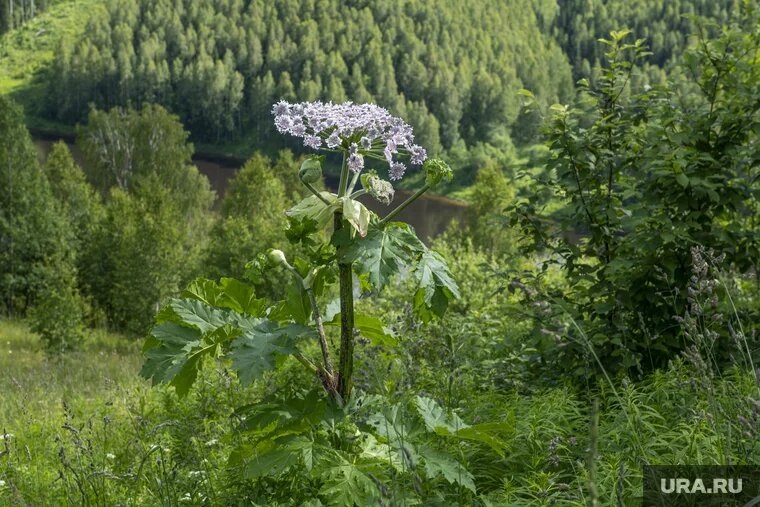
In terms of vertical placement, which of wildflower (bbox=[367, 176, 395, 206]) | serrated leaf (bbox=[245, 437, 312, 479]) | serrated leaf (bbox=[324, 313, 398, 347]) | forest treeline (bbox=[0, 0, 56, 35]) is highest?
forest treeline (bbox=[0, 0, 56, 35])

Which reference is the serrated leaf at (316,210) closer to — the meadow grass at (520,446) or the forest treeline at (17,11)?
the meadow grass at (520,446)

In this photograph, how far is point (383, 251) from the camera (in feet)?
10.2

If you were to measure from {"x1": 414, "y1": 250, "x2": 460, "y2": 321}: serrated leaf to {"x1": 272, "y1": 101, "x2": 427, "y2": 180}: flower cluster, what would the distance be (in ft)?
1.42

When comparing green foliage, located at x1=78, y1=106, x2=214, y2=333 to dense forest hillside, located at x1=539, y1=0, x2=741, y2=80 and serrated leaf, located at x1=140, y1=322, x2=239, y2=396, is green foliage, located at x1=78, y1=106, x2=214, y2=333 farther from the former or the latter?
dense forest hillside, located at x1=539, y1=0, x2=741, y2=80

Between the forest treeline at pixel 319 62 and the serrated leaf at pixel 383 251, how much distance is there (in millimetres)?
103230

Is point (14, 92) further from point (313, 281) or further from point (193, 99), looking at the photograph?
point (313, 281)

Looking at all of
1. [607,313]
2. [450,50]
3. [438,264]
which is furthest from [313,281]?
[450,50]

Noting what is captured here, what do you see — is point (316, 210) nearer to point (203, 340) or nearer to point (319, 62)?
point (203, 340)

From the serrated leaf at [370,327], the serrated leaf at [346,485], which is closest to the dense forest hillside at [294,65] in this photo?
the serrated leaf at [370,327]

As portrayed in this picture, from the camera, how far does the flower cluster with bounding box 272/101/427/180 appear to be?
10.7 feet

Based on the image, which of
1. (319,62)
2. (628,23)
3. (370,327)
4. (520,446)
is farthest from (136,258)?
(628,23)

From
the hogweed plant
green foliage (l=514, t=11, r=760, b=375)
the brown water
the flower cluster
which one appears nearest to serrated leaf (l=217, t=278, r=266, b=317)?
the hogweed plant

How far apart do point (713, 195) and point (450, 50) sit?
138478 millimetres

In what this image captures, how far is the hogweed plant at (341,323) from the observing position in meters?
3.09
